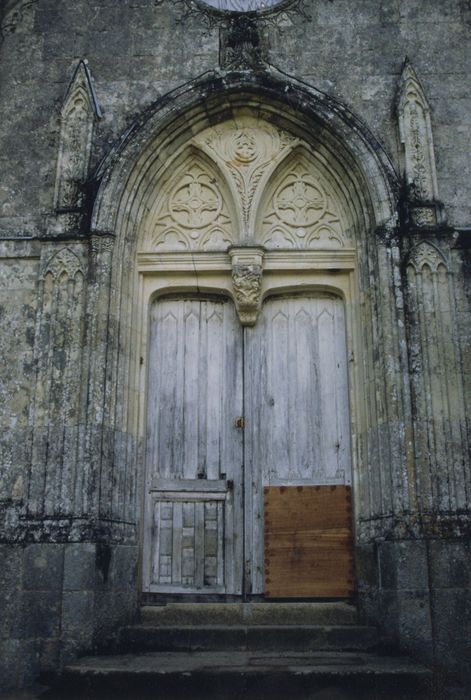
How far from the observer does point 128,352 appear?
8.45 meters

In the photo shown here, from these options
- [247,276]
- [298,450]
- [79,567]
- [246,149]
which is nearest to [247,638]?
[79,567]

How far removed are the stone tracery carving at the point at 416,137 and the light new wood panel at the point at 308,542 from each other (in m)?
3.06

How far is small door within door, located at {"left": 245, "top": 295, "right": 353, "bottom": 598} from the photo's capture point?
8.23 m

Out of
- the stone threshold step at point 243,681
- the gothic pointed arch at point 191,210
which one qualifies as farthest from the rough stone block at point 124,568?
the gothic pointed arch at point 191,210

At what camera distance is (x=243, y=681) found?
6.46 meters

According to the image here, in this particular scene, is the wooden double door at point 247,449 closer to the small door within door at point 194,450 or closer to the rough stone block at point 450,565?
the small door within door at point 194,450

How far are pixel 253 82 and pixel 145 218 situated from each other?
1.87 m

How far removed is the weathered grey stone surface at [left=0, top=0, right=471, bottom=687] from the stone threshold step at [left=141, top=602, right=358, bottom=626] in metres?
0.30

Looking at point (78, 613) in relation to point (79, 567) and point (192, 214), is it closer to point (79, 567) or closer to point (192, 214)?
point (79, 567)

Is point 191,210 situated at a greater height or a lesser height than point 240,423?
greater

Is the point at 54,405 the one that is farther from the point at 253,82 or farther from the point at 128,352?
the point at 253,82

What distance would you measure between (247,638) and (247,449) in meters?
1.89

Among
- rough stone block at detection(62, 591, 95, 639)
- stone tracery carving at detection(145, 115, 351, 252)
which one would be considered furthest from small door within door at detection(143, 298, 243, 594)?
A: rough stone block at detection(62, 591, 95, 639)

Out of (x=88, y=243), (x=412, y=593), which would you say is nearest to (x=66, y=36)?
(x=88, y=243)
